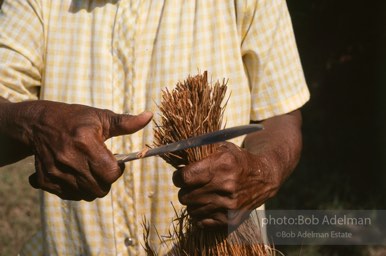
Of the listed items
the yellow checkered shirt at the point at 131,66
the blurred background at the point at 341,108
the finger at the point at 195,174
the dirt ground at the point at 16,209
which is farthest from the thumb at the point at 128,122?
the blurred background at the point at 341,108

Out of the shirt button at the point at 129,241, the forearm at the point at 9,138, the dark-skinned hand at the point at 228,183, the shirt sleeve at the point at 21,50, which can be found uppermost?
the shirt sleeve at the point at 21,50

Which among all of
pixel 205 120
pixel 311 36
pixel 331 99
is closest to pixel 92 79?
pixel 205 120

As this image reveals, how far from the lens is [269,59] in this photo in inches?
90.1

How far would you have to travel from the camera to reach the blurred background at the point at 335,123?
16.8ft

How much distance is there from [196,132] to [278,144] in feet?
1.27

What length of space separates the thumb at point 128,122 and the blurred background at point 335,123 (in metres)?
3.07

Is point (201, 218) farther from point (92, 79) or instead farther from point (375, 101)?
point (375, 101)

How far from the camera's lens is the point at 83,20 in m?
2.29

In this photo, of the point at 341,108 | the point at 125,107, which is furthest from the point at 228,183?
the point at 341,108

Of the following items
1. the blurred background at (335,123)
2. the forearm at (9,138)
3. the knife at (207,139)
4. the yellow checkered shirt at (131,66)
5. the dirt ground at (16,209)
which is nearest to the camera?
the knife at (207,139)

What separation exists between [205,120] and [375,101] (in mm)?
3849

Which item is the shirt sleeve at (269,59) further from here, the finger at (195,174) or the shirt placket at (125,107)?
the finger at (195,174)


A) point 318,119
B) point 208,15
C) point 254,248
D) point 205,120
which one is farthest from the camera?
point 318,119

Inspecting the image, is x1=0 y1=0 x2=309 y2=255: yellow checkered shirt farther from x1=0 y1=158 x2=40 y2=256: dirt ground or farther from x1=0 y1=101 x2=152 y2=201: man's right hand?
x1=0 y1=158 x2=40 y2=256: dirt ground
